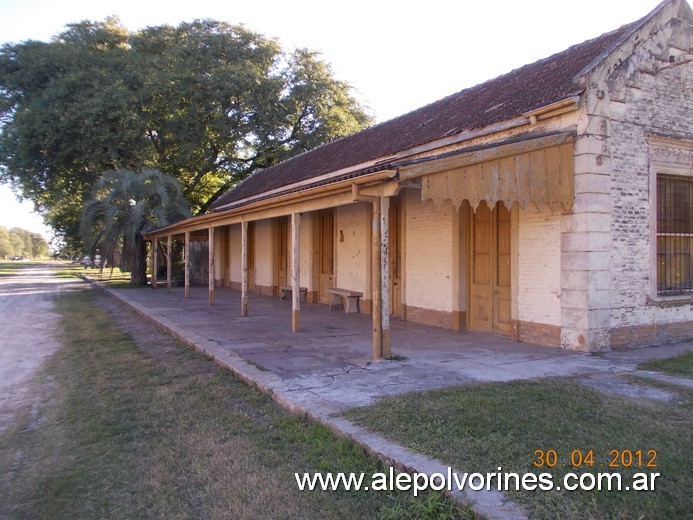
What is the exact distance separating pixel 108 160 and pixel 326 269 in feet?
47.3

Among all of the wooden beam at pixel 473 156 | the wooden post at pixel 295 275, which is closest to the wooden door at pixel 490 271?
the wooden beam at pixel 473 156

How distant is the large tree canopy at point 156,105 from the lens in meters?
22.6

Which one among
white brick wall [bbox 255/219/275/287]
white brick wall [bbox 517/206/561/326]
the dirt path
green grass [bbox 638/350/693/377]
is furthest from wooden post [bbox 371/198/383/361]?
white brick wall [bbox 255/219/275/287]

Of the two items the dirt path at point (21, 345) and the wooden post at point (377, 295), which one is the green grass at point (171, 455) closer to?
the dirt path at point (21, 345)

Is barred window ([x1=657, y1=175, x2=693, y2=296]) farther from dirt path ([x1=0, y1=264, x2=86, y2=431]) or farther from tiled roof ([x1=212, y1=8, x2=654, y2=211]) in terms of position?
dirt path ([x1=0, y1=264, x2=86, y2=431])

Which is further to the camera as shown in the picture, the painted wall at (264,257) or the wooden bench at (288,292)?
the painted wall at (264,257)

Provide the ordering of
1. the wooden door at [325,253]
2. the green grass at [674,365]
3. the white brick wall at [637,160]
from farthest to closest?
1. the wooden door at [325,253]
2. the white brick wall at [637,160]
3. the green grass at [674,365]

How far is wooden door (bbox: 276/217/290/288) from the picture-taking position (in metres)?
18.0

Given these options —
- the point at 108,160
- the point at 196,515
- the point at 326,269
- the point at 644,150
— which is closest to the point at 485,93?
the point at 644,150

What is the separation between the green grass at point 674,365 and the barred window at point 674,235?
1641 millimetres

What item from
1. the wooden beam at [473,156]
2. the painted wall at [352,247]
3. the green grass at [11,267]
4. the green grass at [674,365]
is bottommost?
the green grass at [674,365]

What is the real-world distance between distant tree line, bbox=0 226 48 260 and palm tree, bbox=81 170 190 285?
388 ft

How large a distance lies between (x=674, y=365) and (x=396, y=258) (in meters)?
6.30

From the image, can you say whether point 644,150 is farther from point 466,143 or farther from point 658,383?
point 658,383
